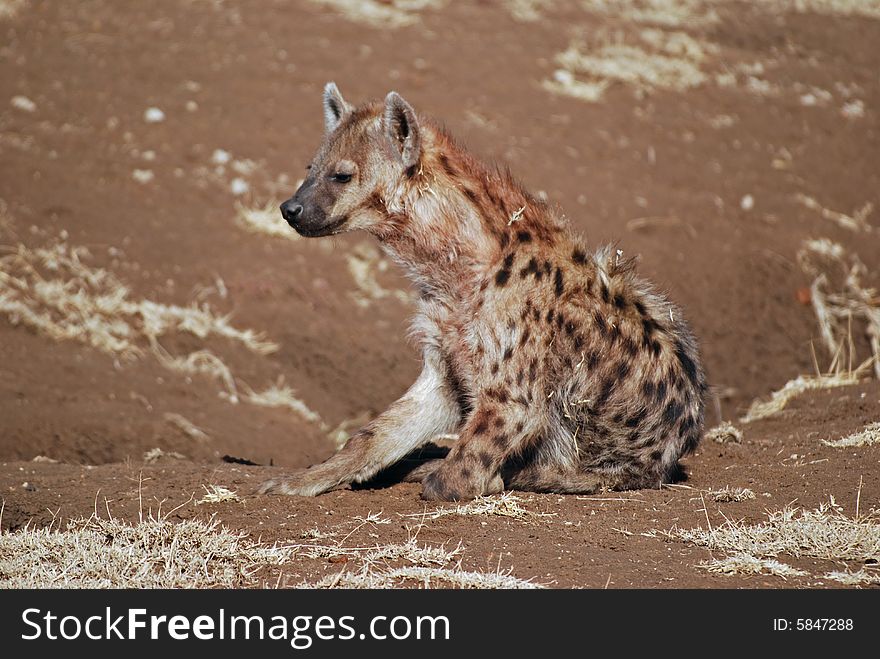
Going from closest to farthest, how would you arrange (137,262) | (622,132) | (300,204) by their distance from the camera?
(300,204) < (137,262) < (622,132)

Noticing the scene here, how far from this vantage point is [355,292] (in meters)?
7.30

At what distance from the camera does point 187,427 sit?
5.61 m

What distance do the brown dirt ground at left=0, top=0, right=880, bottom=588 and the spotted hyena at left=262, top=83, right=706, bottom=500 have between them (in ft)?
0.68

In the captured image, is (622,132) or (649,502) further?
(622,132)

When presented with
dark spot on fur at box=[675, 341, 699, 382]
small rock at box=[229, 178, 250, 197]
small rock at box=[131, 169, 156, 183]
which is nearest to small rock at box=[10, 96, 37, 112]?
small rock at box=[131, 169, 156, 183]

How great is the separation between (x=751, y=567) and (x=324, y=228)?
204 cm

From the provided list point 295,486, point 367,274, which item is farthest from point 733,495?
point 367,274

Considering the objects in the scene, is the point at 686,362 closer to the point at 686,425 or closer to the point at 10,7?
the point at 686,425

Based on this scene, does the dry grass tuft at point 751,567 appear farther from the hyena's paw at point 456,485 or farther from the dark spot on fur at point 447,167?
the dark spot on fur at point 447,167

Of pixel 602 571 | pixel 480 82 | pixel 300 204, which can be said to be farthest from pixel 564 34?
pixel 602 571

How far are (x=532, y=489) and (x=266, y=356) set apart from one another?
2.86 m

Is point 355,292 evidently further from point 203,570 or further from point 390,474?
point 203,570

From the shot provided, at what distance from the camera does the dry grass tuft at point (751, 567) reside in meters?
3.17

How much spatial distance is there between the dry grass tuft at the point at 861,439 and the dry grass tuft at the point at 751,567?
5.07 ft
